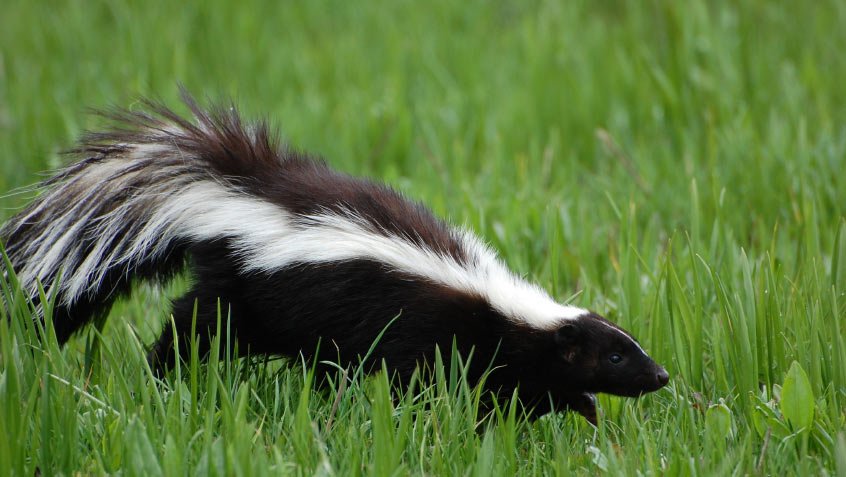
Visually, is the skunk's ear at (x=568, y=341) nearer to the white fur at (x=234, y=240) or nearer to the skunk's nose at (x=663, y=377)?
the white fur at (x=234, y=240)

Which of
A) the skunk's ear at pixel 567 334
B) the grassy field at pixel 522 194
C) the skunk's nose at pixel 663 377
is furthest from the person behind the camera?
the skunk's ear at pixel 567 334

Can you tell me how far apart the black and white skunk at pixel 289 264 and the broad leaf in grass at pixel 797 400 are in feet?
1.54

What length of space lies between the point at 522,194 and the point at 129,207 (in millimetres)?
2621

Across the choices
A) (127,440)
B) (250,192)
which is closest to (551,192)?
(250,192)

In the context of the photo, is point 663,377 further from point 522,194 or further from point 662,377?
point 522,194

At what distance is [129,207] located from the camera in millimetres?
3707

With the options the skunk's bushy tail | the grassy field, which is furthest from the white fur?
the grassy field

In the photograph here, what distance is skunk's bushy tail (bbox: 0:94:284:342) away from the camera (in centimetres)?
370

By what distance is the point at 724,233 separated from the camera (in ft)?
15.5

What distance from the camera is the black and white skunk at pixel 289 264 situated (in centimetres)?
356

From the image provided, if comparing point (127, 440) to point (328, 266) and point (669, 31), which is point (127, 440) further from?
point (669, 31)

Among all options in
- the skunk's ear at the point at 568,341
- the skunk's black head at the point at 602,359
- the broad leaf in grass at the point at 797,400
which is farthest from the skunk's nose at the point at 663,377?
the broad leaf in grass at the point at 797,400

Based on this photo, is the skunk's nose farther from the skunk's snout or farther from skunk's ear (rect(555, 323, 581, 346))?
skunk's ear (rect(555, 323, 581, 346))

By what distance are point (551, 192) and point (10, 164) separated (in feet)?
11.9
